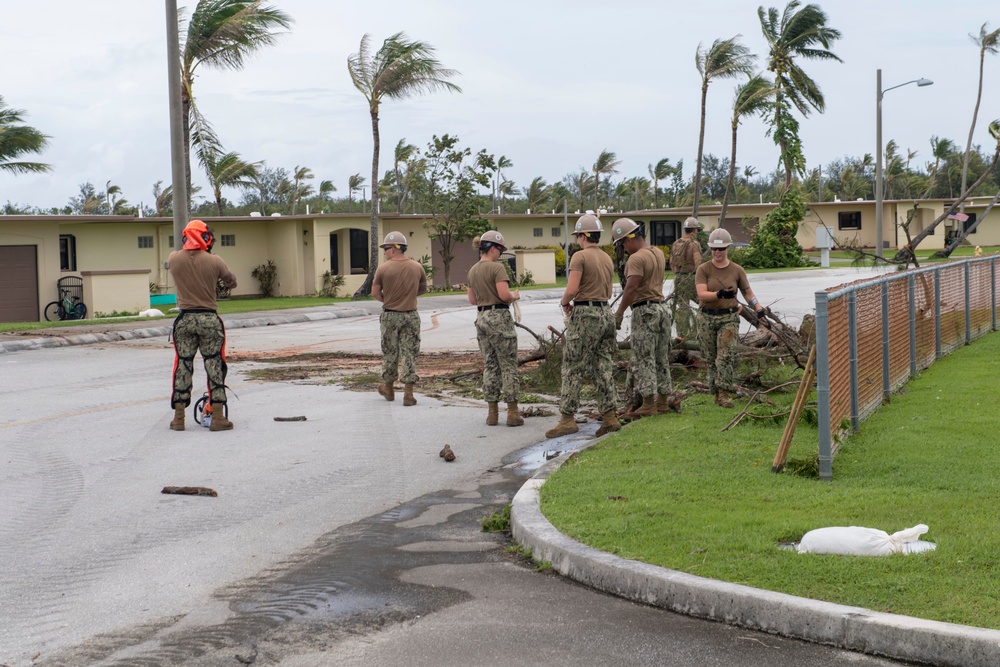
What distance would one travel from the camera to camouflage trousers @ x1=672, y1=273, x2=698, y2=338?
13906 millimetres

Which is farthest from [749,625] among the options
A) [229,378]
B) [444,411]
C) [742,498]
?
[229,378]

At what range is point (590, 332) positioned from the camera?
1031 cm

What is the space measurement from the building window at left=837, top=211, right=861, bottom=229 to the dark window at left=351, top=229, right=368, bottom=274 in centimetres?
3367

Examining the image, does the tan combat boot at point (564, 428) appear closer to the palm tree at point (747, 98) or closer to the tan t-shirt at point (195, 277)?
the tan t-shirt at point (195, 277)

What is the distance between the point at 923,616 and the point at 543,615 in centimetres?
166

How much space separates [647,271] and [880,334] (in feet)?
7.45

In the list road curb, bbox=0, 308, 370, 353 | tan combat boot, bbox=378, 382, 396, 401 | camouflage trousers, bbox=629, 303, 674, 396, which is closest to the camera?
camouflage trousers, bbox=629, 303, 674, 396

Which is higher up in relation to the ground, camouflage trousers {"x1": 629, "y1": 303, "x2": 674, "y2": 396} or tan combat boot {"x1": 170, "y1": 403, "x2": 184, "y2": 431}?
camouflage trousers {"x1": 629, "y1": 303, "x2": 674, "y2": 396}

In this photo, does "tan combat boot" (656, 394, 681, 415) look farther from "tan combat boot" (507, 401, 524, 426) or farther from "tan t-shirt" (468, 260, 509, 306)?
"tan t-shirt" (468, 260, 509, 306)

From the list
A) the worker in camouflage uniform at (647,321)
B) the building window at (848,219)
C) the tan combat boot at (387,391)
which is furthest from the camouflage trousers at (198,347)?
the building window at (848,219)

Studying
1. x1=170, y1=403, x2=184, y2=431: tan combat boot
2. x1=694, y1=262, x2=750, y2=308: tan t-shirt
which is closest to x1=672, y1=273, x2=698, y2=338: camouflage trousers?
x1=694, y1=262, x2=750, y2=308: tan t-shirt

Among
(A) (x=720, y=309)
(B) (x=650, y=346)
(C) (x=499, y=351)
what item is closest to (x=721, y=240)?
(A) (x=720, y=309)

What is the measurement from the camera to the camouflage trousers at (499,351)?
11.1 metres

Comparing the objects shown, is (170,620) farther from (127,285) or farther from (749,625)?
(127,285)
